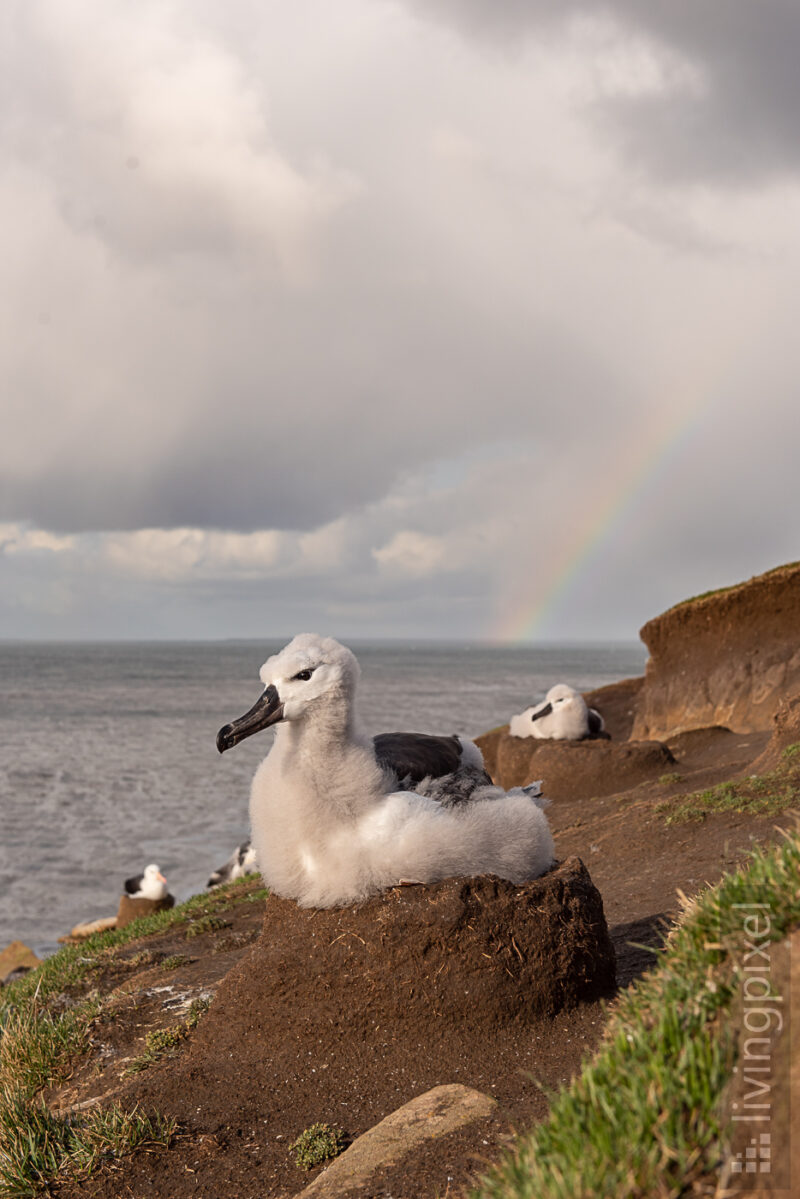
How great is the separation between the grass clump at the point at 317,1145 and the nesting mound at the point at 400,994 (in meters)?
0.50

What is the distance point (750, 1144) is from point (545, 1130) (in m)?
0.68

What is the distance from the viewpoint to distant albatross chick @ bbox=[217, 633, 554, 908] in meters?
5.62

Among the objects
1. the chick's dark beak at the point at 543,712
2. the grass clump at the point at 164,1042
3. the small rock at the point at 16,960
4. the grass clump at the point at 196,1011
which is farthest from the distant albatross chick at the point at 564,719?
the grass clump at the point at 164,1042

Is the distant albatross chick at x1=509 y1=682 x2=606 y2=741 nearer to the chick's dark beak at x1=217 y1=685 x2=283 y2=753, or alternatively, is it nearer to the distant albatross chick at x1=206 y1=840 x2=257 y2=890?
the distant albatross chick at x1=206 y1=840 x2=257 y2=890

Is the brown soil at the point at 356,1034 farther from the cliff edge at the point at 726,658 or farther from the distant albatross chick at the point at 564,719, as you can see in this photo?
the cliff edge at the point at 726,658

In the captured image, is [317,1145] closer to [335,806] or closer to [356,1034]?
[356,1034]

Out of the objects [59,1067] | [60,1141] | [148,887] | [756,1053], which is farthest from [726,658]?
[756,1053]

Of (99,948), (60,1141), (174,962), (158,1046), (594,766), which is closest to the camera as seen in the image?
(60,1141)

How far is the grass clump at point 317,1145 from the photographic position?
4824 millimetres

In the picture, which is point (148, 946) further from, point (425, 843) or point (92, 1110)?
point (425, 843)

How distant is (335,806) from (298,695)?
0.71 metres

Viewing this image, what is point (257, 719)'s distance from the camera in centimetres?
558

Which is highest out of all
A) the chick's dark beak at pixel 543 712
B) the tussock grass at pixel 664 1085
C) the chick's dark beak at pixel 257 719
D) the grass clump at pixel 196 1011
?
the chick's dark beak at pixel 257 719

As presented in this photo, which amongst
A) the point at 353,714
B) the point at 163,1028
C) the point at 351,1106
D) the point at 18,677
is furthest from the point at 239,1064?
the point at 18,677
